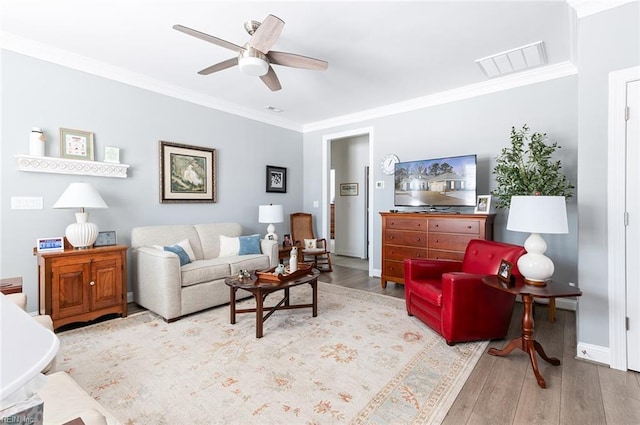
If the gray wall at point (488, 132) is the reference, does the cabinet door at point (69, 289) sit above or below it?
below

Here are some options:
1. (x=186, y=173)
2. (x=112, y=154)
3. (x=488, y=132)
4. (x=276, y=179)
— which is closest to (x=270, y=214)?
(x=276, y=179)

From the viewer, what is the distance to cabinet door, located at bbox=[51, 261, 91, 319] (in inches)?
Result: 107

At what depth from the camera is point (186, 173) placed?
4152 mm

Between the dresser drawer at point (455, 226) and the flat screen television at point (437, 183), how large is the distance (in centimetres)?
33

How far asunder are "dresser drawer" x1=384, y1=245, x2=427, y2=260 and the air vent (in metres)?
2.21

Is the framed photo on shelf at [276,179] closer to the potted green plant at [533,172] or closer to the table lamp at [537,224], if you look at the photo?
the potted green plant at [533,172]

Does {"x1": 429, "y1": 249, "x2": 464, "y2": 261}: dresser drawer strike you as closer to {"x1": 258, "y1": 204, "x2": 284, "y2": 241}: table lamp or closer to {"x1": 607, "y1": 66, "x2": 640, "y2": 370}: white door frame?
{"x1": 607, "y1": 66, "x2": 640, "y2": 370}: white door frame

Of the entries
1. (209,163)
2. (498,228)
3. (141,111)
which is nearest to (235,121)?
(209,163)

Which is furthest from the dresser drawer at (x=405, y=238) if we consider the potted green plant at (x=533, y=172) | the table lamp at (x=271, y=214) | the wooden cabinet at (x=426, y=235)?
the table lamp at (x=271, y=214)

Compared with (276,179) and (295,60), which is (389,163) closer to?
(276,179)

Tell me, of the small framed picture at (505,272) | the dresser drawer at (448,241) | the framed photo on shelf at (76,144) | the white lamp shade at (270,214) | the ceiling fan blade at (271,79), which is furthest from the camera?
the white lamp shade at (270,214)

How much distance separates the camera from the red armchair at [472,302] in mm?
2479

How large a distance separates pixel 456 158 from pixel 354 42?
1.91m

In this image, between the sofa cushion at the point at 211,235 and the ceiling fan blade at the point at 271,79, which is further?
the sofa cushion at the point at 211,235
